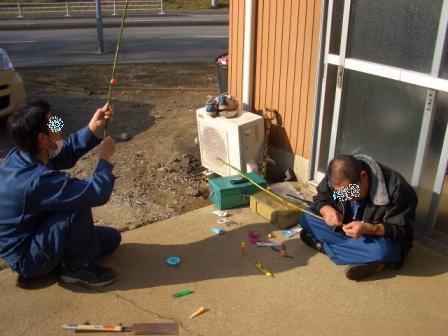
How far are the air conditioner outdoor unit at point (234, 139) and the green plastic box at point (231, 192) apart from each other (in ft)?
1.02

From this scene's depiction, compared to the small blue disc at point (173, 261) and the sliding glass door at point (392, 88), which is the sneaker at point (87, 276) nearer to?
the small blue disc at point (173, 261)

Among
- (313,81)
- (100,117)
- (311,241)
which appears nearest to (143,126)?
(313,81)

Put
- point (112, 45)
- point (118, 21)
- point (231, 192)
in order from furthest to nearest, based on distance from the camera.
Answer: point (118, 21) → point (112, 45) → point (231, 192)

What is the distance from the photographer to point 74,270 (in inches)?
134

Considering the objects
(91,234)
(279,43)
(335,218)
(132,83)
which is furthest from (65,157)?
(132,83)

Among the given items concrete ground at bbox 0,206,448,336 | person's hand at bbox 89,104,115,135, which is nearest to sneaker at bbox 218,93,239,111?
concrete ground at bbox 0,206,448,336

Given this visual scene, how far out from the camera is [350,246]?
354 cm

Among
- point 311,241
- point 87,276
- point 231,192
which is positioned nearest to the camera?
point 87,276

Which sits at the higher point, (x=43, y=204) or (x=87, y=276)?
(x=43, y=204)

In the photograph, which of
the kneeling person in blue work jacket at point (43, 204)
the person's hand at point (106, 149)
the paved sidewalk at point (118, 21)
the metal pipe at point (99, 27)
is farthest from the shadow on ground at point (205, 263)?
the paved sidewalk at point (118, 21)

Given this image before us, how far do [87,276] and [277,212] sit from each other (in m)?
1.69

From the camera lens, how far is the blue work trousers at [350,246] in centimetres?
341

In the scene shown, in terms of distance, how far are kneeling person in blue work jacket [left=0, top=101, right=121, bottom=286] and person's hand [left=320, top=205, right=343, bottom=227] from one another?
5.20ft

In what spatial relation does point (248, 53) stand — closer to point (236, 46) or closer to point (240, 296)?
point (236, 46)
